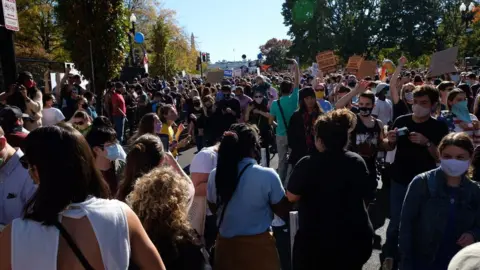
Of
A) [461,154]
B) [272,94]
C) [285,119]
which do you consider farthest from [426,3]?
[461,154]

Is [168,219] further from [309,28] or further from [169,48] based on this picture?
[309,28]

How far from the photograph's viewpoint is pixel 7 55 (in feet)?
25.3

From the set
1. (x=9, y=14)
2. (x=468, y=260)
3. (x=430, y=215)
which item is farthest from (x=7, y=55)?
(x=468, y=260)

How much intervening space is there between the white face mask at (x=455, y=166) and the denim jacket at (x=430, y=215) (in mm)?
50

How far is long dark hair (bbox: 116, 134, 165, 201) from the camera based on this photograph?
10.9ft

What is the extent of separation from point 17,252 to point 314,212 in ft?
6.70

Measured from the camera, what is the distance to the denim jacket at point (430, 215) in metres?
3.11

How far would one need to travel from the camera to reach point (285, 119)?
726 cm

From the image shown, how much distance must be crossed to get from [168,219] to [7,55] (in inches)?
250

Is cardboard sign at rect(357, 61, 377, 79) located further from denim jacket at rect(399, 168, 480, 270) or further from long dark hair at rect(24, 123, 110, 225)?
long dark hair at rect(24, 123, 110, 225)

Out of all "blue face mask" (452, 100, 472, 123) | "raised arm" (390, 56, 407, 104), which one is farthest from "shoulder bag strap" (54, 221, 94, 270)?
"raised arm" (390, 56, 407, 104)

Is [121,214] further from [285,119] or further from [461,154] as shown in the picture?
[285,119]

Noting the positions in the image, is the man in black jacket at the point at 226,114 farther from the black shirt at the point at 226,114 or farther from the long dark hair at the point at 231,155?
the long dark hair at the point at 231,155

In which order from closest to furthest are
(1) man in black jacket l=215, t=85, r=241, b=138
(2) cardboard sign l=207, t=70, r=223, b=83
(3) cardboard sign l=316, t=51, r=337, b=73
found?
(1) man in black jacket l=215, t=85, r=241, b=138 → (3) cardboard sign l=316, t=51, r=337, b=73 → (2) cardboard sign l=207, t=70, r=223, b=83
